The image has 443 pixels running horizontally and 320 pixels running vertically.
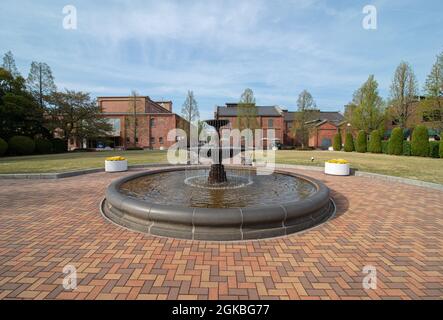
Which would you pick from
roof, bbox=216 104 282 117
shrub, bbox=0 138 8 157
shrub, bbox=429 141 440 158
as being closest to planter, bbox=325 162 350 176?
shrub, bbox=429 141 440 158

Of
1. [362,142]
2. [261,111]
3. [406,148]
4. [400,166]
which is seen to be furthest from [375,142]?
[261,111]

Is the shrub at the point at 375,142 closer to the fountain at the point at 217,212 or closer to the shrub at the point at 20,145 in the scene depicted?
the fountain at the point at 217,212

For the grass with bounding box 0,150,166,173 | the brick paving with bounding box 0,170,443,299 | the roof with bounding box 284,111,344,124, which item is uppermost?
the roof with bounding box 284,111,344,124

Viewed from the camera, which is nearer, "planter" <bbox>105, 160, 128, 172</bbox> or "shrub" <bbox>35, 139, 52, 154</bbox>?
"planter" <bbox>105, 160, 128, 172</bbox>

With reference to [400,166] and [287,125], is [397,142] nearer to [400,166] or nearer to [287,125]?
[400,166]

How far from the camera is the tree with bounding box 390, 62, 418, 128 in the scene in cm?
3409

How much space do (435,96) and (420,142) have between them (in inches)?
266

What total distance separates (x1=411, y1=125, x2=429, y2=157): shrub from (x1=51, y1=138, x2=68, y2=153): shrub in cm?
4793

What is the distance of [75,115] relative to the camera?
3441 centimetres

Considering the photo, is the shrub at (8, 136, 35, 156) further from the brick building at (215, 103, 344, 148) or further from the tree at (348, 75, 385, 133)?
the tree at (348, 75, 385, 133)
